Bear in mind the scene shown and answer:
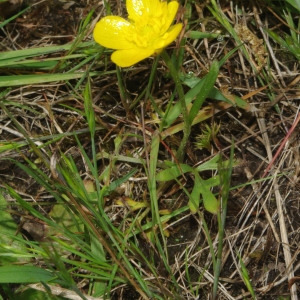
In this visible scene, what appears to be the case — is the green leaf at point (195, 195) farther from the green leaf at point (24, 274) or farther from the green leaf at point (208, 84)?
the green leaf at point (24, 274)

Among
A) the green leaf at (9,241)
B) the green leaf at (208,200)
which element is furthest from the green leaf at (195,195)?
the green leaf at (9,241)

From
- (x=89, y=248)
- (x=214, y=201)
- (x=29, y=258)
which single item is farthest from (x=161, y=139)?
(x=29, y=258)

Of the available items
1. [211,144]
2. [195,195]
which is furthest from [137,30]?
[195,195]

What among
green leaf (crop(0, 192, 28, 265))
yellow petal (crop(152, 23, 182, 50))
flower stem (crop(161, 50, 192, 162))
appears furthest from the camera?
green leaf (crop(0, 192, 28, 265))

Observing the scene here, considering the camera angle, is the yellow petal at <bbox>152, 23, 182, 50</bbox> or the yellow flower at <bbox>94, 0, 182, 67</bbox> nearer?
the yellow petal at <bbox>152, 23, 182, 50</bbox>

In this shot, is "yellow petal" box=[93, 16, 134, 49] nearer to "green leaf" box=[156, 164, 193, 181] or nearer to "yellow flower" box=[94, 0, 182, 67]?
"yellow flower" box=[94, 0, 182, 67]

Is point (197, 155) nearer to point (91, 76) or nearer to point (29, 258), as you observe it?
point (91, 76)

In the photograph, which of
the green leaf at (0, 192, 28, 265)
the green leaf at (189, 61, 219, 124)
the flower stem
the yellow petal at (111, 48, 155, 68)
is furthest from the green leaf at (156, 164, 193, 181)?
the green leaf at (0, 192, 28, 265)

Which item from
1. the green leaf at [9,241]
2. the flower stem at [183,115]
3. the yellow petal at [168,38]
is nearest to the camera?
the yellow petal at [168,38]
